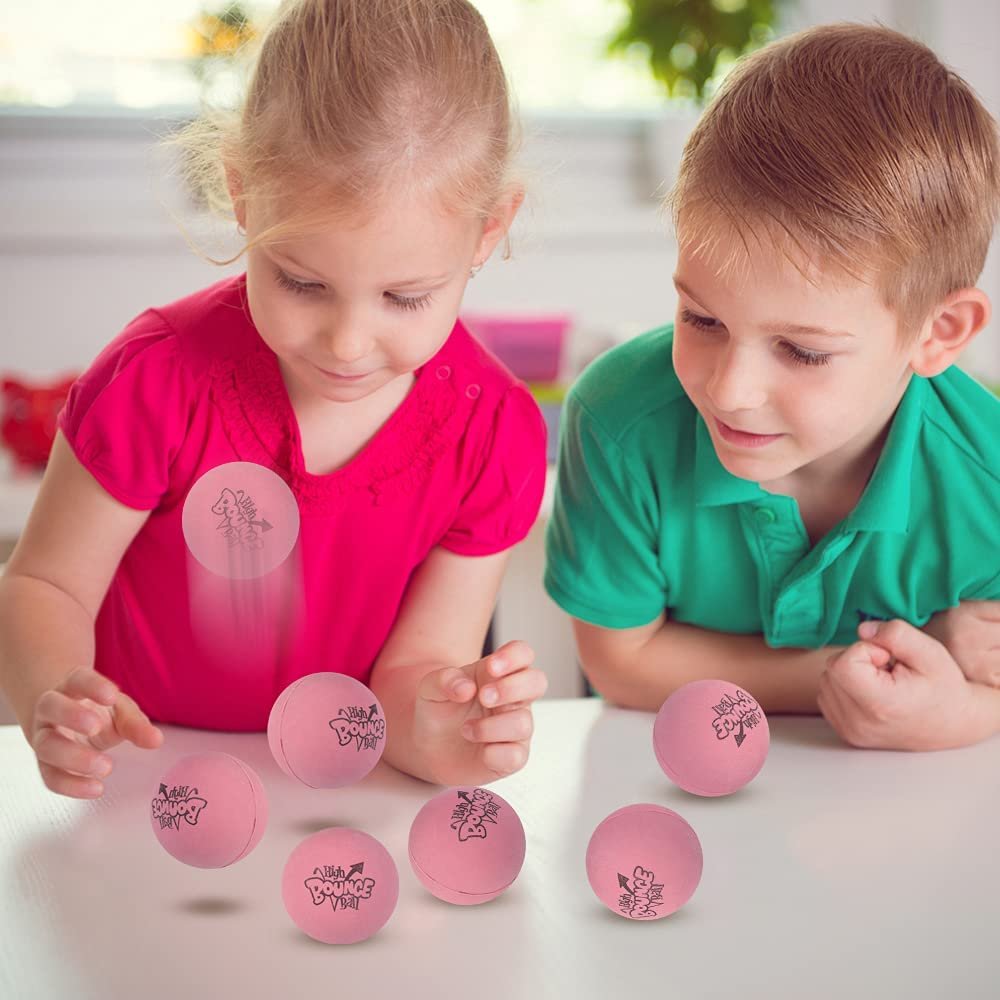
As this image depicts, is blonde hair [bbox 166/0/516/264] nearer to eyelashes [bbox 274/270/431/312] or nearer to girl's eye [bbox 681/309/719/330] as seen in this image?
eyelashes [bbox 274/270/431/312]

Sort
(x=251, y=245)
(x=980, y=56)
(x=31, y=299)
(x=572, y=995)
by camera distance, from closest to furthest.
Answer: (x=572, y=995) < (x=251, y=245) < (x=31, y=299) < (x=980, y=56)

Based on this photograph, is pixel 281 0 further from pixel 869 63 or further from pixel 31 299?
pixel 31 299

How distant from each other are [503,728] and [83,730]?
25cm

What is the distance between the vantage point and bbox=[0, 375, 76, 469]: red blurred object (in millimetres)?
1681

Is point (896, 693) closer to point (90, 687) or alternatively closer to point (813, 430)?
point (813, 430)

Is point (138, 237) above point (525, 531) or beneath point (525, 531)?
beneath

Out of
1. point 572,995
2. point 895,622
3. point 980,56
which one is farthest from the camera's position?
point 980,56

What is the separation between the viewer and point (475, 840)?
66 centimetres

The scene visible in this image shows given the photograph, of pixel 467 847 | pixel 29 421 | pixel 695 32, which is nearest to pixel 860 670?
pixel 467 847

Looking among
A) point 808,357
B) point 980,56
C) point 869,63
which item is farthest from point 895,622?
point 980,56

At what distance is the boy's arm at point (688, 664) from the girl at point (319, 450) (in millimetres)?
108

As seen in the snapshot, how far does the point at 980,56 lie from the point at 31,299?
195 cm

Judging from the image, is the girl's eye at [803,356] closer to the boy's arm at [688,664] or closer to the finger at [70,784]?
the boy's arm at [688,664]

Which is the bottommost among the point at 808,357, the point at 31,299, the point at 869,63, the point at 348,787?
the point at 31,299
